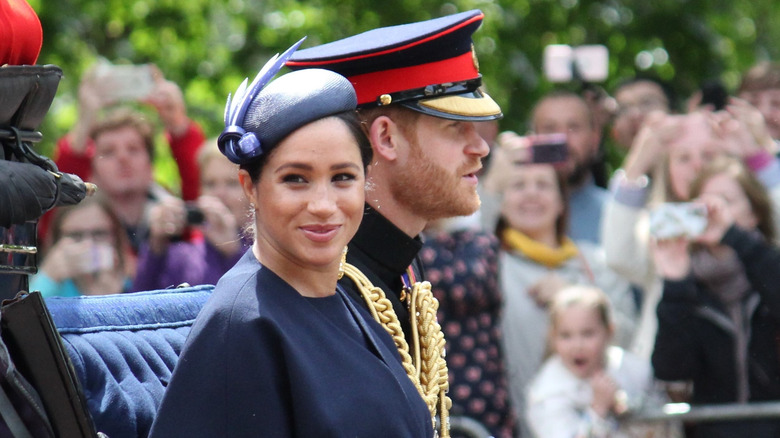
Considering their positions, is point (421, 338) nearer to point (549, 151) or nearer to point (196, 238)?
point (196, 238)

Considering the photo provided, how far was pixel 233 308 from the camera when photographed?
231 cm

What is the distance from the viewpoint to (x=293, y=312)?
240 centimetres

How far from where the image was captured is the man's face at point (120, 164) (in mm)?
5973

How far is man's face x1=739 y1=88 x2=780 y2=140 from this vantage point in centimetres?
637

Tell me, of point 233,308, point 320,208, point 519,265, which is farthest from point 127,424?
point 519,265

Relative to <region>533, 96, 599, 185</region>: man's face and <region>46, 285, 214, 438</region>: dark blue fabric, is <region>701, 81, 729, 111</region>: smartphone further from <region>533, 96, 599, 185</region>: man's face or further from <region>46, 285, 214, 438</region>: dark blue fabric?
<region>46, 285, 214, 438</region>: dark blue fabric

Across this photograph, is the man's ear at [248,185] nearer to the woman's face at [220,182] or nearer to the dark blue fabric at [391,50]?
the dark blue fabric at [391,50]

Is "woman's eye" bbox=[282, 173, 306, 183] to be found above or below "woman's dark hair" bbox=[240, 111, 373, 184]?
below

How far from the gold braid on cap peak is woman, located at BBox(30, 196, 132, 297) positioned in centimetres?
261

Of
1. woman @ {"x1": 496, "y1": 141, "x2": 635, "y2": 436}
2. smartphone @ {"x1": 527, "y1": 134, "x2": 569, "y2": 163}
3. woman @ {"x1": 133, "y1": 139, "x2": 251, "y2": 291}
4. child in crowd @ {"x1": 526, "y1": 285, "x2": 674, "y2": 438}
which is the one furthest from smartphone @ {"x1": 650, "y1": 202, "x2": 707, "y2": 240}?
woman @ {"x1": 133, "y1": 139, "x2": 251, "y2": 291}

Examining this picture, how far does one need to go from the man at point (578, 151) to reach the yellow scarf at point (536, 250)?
38cm

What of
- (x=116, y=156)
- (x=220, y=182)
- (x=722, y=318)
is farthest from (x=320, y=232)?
(x=116, y=156)

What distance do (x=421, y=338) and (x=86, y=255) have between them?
273 cm

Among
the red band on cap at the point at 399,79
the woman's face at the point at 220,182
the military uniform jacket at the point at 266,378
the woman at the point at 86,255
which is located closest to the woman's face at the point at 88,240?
the woman at the point at 86,255
